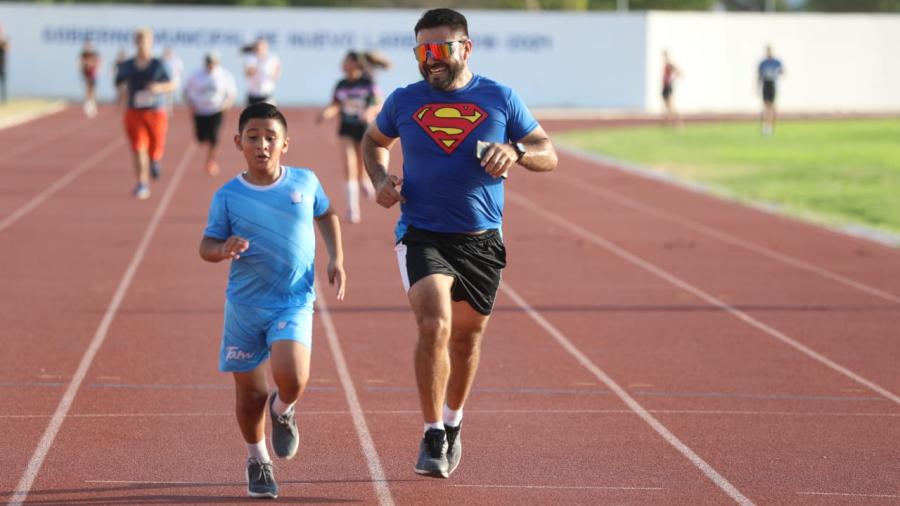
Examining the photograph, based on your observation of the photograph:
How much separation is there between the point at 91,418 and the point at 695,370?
3.68 metres

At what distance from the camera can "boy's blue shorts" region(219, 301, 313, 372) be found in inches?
240

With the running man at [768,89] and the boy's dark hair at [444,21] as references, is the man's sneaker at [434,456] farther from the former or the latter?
the running man at [768,89]

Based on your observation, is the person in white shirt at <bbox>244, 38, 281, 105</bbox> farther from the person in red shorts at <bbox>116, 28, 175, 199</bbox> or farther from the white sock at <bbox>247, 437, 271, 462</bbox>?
the white sock at <bbox>247, 437, 271, 462</bbox>

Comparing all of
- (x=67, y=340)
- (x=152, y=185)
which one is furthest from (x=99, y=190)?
(x=67, y=340)

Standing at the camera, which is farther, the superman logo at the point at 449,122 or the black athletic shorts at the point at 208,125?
the black athletic shorts at the point at 208,125

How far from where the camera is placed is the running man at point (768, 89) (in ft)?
125

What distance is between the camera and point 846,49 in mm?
54688

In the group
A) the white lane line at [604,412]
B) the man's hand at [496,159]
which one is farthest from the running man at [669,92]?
the man's hand at [496,159]

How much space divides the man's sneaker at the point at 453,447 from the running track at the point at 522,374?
0.27 ft

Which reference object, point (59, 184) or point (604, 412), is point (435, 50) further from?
point (59, 184)

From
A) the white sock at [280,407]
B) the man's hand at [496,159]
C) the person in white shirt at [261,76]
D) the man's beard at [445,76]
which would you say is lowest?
the person in white shirt at [261,76]

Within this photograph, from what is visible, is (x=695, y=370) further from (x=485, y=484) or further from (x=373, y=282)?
(x=373, y=282)

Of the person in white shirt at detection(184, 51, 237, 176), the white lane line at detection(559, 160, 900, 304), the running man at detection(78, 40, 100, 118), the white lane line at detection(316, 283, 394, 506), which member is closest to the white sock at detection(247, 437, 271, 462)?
the white lane line at detection(316, 283, 394, 506)

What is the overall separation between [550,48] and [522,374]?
42.5 meters
